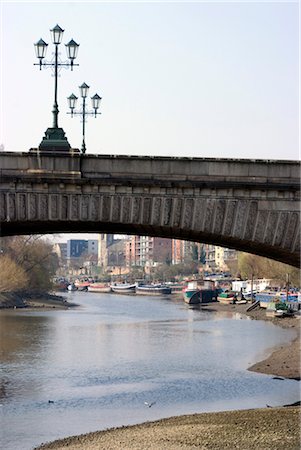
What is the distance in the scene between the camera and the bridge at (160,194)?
30062 millimetres

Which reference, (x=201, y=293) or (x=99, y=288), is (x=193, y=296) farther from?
(x=99, y=288)

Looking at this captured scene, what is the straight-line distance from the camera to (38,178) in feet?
98.0

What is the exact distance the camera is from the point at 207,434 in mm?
27891

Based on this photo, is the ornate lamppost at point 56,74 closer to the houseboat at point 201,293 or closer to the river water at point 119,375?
the river water at point 119,375

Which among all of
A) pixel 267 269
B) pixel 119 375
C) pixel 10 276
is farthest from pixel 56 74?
pixel 267 269

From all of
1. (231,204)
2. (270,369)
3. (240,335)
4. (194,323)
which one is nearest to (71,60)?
(231,204)

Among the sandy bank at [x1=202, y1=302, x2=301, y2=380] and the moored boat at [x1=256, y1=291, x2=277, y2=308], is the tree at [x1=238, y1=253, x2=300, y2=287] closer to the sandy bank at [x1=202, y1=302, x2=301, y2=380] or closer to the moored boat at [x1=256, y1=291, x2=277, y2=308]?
the moored boat at [x1=256, y1=291, x2=277, y2=308]

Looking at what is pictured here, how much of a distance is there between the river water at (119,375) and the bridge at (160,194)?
7303 millimetres

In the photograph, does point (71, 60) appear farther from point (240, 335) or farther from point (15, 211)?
point (240, 335)

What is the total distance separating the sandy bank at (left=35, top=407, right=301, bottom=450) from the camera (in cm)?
2609

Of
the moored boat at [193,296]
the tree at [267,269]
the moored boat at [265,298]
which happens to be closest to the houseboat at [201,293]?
the moored boat at [193,296]

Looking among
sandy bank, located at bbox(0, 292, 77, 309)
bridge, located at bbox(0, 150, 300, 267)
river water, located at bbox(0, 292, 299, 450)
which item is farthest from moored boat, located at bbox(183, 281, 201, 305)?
bridge, located at bbox(0, 150, 300, 267)

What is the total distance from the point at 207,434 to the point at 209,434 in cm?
6

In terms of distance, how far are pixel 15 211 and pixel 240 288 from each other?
106 metres
